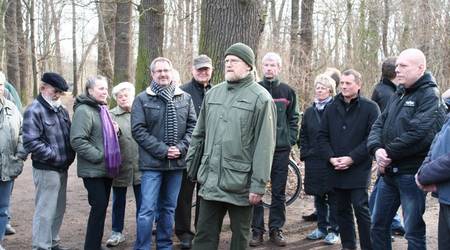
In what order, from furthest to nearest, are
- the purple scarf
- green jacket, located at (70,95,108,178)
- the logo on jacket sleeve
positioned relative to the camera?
the purple scarf < green jacket, located at (70,95,108,178) < the logo on jacket sleeve

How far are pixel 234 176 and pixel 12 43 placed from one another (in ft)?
67.0

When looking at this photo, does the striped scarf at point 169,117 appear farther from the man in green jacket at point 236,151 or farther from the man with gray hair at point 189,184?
the man in green jacket at point 236,151

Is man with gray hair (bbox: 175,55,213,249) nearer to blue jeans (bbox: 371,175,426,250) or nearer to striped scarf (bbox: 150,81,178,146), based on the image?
striped scarf (bbox: 150,81,178,146)

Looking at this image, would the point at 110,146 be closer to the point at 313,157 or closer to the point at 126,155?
the point at 126,155

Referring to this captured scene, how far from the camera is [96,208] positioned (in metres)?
5.57

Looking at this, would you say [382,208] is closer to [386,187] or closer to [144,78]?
[386,187]

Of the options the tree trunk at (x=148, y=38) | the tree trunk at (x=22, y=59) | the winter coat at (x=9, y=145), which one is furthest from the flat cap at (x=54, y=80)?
the tree trunk at (x=22, y=59)

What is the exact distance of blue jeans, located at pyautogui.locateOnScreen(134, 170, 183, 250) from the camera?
5578 mm

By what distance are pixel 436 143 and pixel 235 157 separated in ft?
5.40

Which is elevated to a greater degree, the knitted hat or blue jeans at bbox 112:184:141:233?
the knitted hat

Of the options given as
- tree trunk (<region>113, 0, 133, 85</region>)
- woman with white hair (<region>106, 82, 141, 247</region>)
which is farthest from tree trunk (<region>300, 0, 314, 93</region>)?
woman with white hair (<region>106, 82, 141, 247</region>)

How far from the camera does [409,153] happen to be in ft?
15.7

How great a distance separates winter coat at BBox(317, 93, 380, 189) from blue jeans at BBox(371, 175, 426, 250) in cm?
32

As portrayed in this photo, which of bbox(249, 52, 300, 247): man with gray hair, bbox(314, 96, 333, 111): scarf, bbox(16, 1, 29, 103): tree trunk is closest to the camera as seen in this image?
bbox(249, 52, 300, 247): man with gray hair
